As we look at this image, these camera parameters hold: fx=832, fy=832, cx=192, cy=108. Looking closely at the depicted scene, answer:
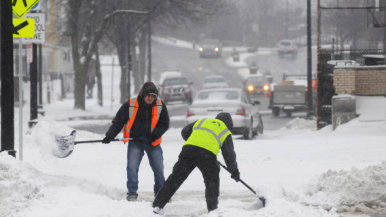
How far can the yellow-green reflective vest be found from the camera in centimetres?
917

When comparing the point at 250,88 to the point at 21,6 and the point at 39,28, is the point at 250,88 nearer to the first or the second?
the point at 39,28

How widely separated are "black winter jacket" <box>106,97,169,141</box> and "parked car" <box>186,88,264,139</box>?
390 inches

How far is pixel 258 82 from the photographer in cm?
5041

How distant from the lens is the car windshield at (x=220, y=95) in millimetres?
21328

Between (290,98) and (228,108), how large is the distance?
13254 mm

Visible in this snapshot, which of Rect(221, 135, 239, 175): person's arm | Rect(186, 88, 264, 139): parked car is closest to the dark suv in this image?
Rect(186, 88, 264, 139): parked car

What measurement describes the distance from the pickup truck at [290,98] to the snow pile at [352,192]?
74.6 ft

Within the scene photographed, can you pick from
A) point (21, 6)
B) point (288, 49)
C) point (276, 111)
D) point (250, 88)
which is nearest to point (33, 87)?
point (21, 6)

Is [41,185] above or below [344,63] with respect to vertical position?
below

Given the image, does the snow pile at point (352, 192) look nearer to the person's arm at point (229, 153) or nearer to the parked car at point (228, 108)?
the person's arm at point (229, 153)

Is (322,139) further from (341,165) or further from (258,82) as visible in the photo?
(258,82)

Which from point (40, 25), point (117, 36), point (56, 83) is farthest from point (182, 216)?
point (56, 83)

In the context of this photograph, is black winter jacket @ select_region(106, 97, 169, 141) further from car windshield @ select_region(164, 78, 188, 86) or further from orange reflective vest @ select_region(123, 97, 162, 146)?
car windshield @ select_region(164, 78, 188, 86)

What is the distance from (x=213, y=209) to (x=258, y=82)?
41.3m
